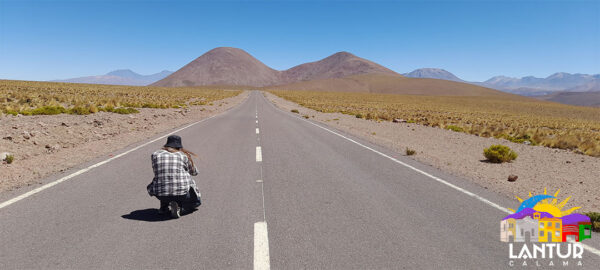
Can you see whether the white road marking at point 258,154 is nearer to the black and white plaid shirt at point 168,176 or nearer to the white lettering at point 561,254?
the black and white plaid shirt at point 168,176

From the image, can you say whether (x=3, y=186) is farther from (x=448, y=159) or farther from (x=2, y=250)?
(x=448, y=159)

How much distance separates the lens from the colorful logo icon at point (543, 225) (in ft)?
14.0

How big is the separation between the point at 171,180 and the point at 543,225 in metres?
5.51

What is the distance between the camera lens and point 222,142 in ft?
40.3

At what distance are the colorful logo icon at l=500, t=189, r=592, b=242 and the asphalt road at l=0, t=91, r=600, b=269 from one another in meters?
0.17

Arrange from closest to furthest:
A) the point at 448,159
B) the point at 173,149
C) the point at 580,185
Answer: the point at 173,149, the point at 580,185, the point at 448,159

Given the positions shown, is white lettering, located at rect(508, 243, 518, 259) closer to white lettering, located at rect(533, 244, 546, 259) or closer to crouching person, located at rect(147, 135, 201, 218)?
white lettering, located at rect(533, 244, 546, 259)

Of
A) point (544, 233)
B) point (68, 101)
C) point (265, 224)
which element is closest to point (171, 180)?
point (265, 224)

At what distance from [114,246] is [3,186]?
14.2ft

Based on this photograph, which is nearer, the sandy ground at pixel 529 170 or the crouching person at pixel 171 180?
the crouching person at pixel 171 180

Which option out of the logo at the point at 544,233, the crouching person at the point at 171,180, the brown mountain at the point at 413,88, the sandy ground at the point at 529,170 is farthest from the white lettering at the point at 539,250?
the brown mountain at the point at 413,88

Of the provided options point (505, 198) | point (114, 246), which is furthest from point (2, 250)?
point (505, 198)

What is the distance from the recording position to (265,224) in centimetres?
449

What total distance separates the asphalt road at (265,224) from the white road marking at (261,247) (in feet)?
0.04
